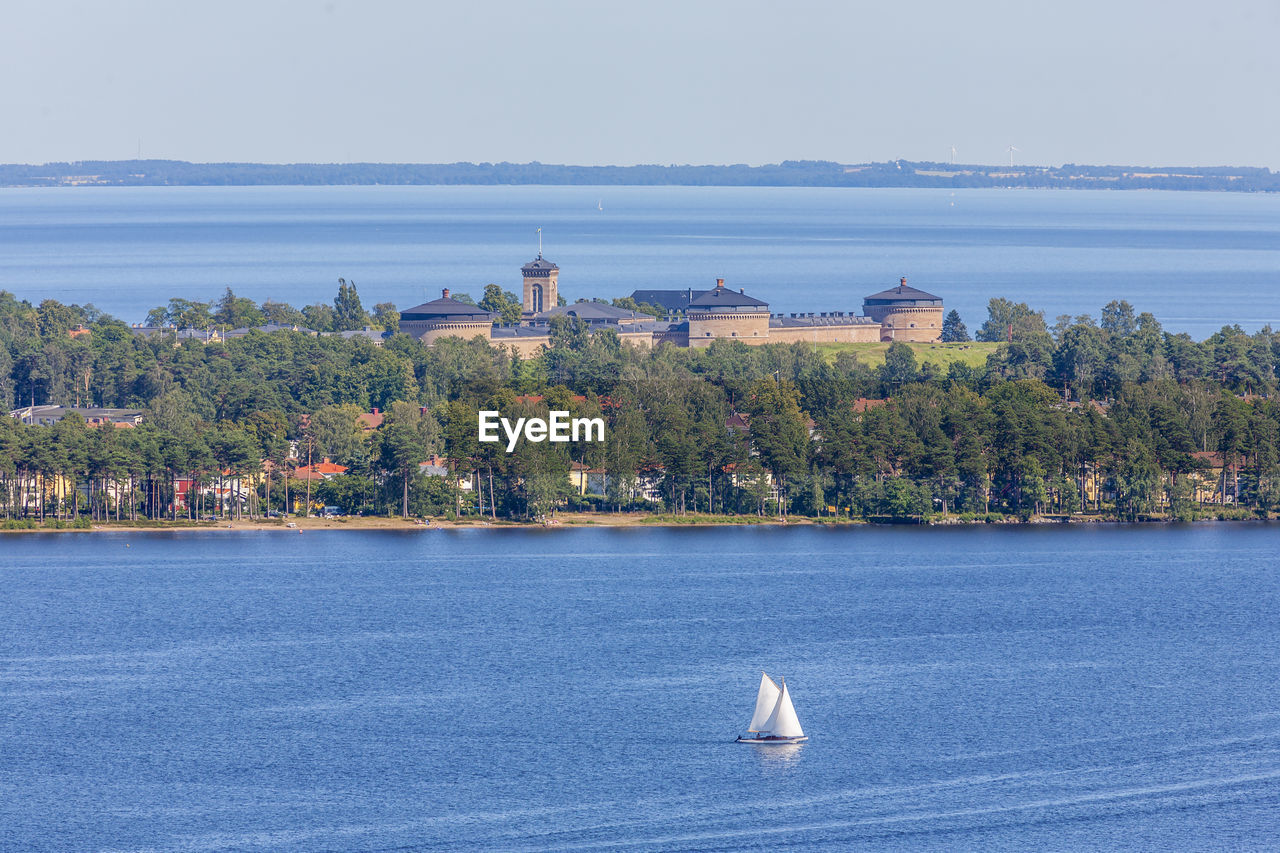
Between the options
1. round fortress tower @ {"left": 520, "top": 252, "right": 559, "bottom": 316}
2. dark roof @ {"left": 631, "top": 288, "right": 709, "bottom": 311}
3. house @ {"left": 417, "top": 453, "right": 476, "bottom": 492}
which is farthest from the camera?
dark roof @ {"left": 631, "top": 288, "right": 709, "bottom": 311}

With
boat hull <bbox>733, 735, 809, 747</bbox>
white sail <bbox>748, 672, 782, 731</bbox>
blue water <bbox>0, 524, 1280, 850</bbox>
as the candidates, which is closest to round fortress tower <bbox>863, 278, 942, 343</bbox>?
blue water <bbox>0, 524, 1280, 850</bbox>

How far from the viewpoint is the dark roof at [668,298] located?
150500 millimetres

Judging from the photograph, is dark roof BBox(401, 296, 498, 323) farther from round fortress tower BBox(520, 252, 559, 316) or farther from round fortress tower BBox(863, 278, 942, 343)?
round fortress tower BBox(863, 278, 942, 343)

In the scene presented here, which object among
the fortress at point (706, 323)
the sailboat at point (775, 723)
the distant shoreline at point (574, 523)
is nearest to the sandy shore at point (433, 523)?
the distant shoreline at point (574, 523)

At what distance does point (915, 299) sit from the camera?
457ft

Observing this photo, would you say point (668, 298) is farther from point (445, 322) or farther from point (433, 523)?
point (433, 523)

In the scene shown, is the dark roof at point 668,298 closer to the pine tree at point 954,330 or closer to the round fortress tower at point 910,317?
the round fortress tower at point 910,317

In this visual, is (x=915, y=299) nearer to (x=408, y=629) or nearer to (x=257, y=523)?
(x=257, y=523)

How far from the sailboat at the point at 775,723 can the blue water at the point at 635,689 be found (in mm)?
632

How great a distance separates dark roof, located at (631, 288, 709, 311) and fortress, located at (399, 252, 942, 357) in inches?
123

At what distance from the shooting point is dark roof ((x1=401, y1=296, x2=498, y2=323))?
125688mm

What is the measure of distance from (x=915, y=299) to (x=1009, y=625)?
84.0m

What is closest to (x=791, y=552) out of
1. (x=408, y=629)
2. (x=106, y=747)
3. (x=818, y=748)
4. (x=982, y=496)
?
(x=982, y=496)

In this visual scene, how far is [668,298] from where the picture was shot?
499ft
